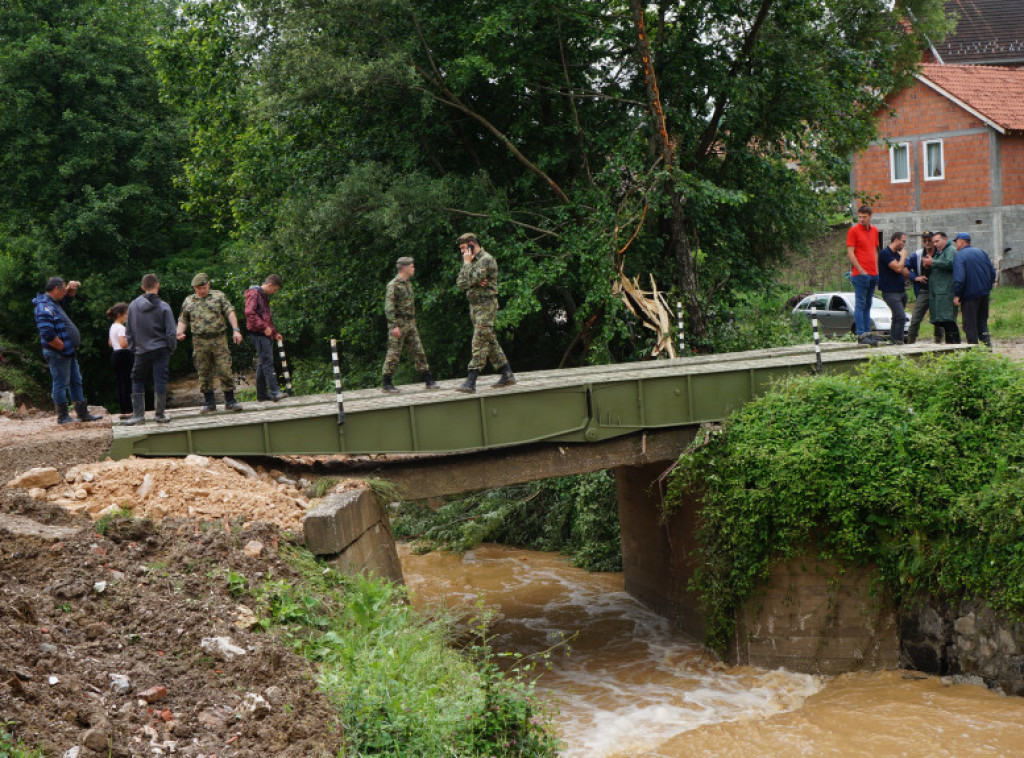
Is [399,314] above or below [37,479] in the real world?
above

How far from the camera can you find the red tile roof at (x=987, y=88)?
3228cm

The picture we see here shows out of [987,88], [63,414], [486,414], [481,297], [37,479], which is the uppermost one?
[987,88]

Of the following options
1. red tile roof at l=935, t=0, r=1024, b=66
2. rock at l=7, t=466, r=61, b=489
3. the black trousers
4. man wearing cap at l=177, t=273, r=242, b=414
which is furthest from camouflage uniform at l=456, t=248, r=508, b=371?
red tile roof at l=935, t=0, r=1024, b=66

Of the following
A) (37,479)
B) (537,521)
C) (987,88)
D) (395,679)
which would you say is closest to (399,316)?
(37,479)

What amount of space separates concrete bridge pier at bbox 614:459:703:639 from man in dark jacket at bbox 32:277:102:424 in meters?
7.93

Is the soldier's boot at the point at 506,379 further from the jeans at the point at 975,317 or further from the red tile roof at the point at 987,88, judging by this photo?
the red tile roof at the point at 987,88

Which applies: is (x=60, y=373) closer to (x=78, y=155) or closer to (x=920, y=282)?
(x=920, y=282)

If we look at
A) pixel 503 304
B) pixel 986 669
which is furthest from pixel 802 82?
pixel 986 669

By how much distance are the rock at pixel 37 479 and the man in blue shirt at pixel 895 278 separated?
12033mm

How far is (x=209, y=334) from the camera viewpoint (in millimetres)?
12477

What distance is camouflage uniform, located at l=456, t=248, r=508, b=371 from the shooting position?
12508mm

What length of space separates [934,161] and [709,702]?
85.7 ft

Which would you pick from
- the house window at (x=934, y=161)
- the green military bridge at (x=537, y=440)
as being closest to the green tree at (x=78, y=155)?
the green military bridge at (x=537, y=440)

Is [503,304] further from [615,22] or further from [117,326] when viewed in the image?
[117,326]
